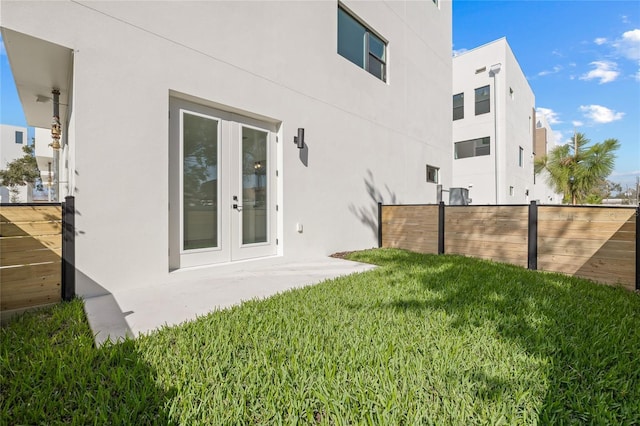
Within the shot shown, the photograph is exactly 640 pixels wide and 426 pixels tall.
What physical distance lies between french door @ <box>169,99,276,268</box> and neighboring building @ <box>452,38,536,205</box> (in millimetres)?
14666

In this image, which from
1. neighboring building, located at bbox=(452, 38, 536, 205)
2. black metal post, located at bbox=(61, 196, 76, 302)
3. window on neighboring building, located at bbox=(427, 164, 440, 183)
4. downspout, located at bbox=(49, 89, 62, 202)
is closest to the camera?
black metal post, located at bbox=(61, 196, 76, 302)

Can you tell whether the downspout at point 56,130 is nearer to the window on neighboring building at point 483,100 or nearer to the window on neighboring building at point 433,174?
the window on neighboring building at point 433,174

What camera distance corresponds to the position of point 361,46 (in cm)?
734

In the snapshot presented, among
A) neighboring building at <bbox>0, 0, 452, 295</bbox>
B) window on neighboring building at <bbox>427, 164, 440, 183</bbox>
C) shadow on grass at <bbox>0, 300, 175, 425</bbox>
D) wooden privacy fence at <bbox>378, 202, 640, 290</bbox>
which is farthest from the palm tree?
shadow on grass at <bbox>0, 300, 175, 425</bbox>

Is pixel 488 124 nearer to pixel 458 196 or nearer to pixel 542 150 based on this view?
pixel 458 196

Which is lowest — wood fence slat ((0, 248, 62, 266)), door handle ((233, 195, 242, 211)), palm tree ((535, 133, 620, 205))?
wood fence slat ((0, 248, 62, 266))

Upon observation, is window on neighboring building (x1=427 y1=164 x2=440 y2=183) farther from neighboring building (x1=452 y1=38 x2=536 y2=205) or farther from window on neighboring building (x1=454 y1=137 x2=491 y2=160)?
window on neighboring building (x1=454 y1=137 x2=491 y2=160)

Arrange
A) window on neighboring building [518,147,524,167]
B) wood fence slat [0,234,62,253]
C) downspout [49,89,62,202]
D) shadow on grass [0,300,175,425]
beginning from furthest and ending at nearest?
1. window on neighboring building [518,147,524,167]
2. downspout [49,89,62,202]
3. wood fence slat [0,234,62,253]
4. shadow on grass [0,300,175,425]

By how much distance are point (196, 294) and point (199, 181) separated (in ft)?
5.47

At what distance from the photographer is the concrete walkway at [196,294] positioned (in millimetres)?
2641

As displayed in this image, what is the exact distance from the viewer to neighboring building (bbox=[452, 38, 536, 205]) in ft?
52.3

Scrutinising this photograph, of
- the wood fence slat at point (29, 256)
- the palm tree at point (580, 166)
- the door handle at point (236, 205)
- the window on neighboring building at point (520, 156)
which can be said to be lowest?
the wood fence slat at point (29, 256)

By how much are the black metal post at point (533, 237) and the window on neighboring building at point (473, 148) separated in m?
12.9

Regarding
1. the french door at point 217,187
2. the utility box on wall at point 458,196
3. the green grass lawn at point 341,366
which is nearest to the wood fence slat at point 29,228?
the green grass lawn at point 341,366
